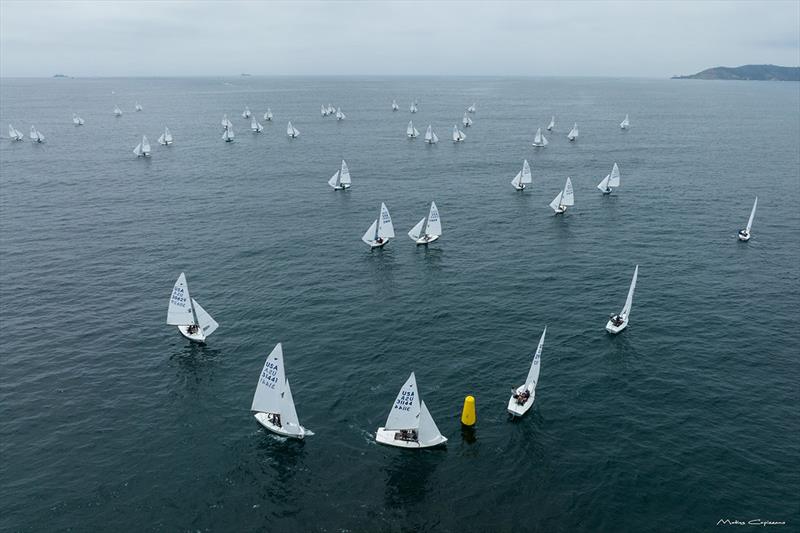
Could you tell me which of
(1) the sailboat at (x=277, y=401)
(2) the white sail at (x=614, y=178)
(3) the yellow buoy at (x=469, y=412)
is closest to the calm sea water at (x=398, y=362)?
(3) the yellow buoy at (x=469, y=412)

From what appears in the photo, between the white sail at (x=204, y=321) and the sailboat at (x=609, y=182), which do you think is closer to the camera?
the white sail at (x=204, y=321)

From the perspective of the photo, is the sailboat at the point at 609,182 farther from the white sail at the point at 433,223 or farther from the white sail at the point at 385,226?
the white sail at the point at 385,226

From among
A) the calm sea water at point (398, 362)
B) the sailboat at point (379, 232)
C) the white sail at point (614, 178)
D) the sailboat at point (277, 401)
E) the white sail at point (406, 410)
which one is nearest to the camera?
the calm sea water at point (398, 362)

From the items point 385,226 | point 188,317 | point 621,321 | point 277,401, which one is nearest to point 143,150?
point 385,226

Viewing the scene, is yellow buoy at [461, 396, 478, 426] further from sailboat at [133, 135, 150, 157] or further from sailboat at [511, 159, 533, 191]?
sailboat at [133, 135, 150, 157]

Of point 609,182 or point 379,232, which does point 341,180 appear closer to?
point 379,232

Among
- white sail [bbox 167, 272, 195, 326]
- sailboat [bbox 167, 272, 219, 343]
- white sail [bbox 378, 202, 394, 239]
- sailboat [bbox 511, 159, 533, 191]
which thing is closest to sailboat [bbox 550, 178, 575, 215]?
sailboat [bbox 511, 159, 533, 191]

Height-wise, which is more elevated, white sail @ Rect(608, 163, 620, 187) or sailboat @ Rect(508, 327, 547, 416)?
white sail @ Rect(608, 163, 620, 187)
